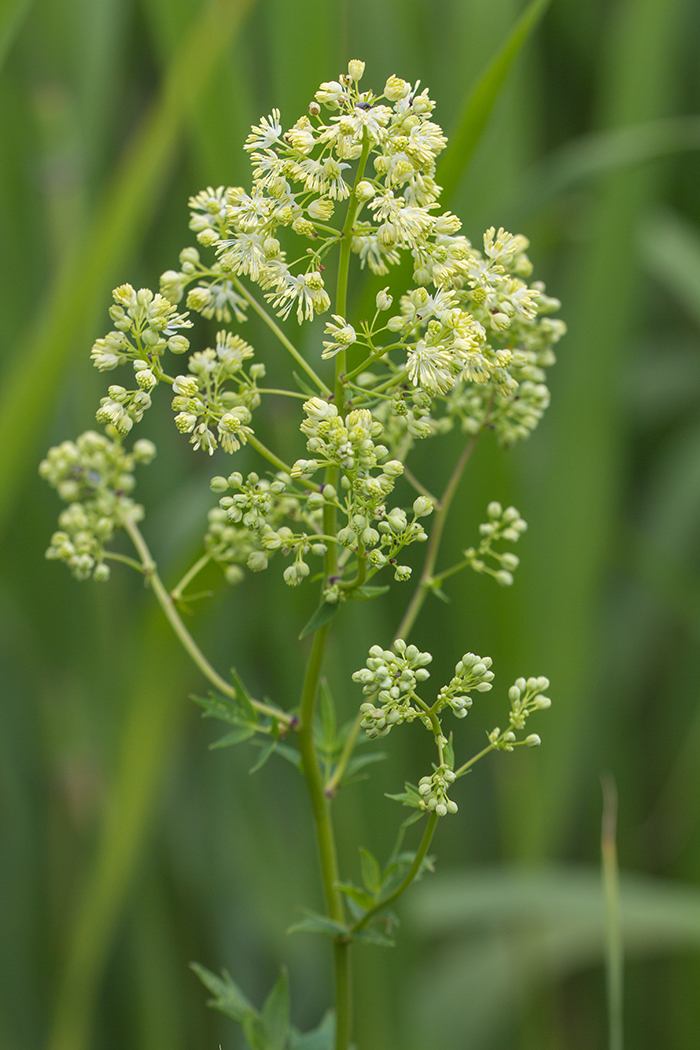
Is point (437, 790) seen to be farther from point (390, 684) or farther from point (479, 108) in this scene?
point (479, 108)

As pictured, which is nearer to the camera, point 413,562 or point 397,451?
point 397,451

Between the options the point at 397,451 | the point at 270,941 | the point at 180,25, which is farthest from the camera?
the point at 270,941

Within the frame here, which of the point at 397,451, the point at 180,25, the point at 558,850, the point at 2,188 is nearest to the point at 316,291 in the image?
the point at 397,451

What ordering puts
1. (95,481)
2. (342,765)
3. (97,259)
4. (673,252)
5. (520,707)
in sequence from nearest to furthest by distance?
(520,707) → (342,765) → (95,481) → (97,259) → (673,252)

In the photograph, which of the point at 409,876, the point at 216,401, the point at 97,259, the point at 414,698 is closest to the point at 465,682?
the point at 414,698

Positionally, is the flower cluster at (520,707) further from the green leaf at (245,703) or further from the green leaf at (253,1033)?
the green leaf at (253,1033)

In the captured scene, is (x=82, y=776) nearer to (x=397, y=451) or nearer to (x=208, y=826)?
(x=208, y=826)

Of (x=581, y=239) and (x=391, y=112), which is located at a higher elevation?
(x=581, y=239)

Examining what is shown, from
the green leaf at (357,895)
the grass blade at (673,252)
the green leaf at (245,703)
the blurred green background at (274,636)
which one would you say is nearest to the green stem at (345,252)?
the green leaf at (245,703)
